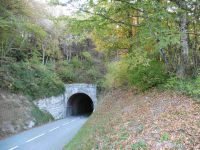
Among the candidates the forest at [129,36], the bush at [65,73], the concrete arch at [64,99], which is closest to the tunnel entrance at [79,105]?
the concrete arch at [64,99]

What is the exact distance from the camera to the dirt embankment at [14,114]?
1806cm

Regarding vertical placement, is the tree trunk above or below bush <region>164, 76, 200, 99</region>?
above

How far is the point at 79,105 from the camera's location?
124 ft

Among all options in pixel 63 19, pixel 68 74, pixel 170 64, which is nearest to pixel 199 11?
pixel 170 64

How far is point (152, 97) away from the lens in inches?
466

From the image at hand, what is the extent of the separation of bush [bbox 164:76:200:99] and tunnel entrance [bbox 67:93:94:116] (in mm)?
20859

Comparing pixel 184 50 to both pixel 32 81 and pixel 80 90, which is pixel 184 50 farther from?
pixel 80 90

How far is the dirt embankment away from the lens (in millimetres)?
18062

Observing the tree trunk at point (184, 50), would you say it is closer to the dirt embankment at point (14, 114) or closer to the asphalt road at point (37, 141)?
the asphalt road at point (37, 141)

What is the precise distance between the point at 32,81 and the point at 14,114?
584 cm

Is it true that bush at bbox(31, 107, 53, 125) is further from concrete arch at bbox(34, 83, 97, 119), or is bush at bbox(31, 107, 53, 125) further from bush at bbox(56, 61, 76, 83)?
bush at bbox(56, 61, 76, 83)

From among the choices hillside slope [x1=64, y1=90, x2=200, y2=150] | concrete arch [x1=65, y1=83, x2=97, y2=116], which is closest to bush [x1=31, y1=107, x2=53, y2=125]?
concrete arch [x1=65, y1=83, x2=97, y2=116]

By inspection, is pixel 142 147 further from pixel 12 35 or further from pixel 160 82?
pixel 12 35

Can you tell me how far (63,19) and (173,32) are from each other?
475cm
